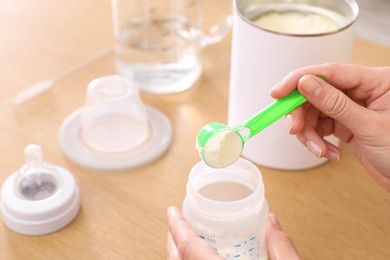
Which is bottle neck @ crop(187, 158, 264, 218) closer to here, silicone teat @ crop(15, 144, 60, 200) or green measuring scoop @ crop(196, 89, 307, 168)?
green measuring scoop @ crop(196, 89, 307, 168)

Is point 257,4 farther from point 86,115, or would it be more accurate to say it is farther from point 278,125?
point 86,115

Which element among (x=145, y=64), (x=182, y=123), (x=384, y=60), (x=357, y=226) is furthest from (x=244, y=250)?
(x=384, y=60)

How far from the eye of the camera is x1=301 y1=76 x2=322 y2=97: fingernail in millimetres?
670

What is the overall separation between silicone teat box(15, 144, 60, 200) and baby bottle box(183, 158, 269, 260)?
0.19 meters

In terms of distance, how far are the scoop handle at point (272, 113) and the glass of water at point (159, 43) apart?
298mm

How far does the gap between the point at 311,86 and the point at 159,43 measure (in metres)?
0.37

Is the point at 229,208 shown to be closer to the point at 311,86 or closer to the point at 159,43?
the point at 311,86

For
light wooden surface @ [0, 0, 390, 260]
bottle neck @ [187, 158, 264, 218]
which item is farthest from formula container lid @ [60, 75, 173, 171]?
bottle neck @ [187, 158, 264, 218]

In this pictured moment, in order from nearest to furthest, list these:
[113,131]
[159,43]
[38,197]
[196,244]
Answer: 1. [196,244]
2. [38,197]
3. [113,131]
4. [159,43]

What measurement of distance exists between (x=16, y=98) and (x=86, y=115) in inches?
5.0

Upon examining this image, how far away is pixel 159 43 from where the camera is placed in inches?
39.0

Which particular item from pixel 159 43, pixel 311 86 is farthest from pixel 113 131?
pixel 311 86

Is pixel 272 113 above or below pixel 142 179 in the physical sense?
above

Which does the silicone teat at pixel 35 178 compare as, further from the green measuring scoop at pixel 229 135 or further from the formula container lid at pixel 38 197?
the green measuring scoop at pixel 229 135
